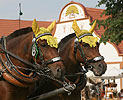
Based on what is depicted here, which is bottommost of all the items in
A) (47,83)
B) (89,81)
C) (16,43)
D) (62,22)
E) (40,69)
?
(89,81)

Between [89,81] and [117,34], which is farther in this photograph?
[89,81]

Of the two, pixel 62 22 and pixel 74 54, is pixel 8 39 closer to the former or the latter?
pixel 74 54

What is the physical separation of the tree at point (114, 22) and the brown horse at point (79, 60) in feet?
23.9

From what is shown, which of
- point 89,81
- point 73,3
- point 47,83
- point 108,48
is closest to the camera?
point 47,83

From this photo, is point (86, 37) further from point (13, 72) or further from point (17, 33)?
point (13, 72)

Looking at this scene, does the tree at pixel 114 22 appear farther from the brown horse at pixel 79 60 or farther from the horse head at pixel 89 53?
the horse head at pixel 89 53

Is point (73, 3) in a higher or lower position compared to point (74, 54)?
higher

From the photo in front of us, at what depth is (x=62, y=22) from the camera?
25094 mm

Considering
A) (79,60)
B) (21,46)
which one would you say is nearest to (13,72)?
(21,46)

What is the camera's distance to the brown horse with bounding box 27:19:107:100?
582 cm

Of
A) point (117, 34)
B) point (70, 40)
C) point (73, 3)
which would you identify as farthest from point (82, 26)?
point (70, 40)

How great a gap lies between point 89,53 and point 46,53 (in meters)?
1.43

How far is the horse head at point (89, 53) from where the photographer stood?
5.78m

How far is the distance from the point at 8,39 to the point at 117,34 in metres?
9.04
